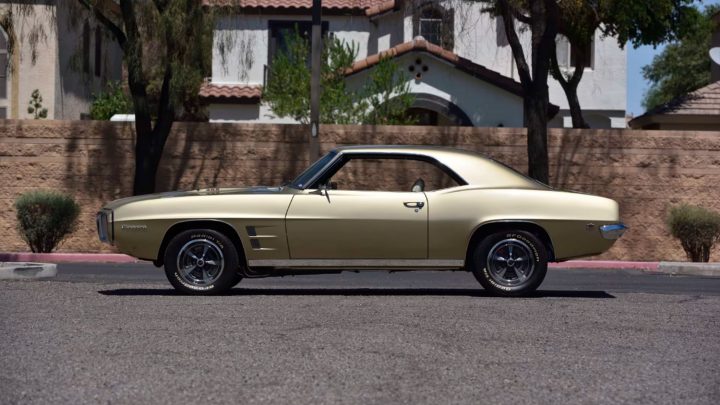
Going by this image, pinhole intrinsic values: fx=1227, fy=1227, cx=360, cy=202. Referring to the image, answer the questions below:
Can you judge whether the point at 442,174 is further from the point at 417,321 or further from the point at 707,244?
the point at 707,244

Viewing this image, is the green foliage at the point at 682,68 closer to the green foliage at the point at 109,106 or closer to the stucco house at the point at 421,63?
the stucco house at the point at 421,63

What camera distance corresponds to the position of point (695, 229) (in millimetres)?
20641

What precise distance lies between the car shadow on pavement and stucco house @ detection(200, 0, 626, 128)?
19.7 metres

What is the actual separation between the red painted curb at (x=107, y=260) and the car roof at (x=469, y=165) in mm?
7149

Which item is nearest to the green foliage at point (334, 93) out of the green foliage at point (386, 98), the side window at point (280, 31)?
the green foliage at point (386, 98)

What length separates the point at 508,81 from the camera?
36.4m

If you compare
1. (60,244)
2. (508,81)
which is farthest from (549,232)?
(508,81)

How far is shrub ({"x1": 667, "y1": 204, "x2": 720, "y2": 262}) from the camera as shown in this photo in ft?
67.5

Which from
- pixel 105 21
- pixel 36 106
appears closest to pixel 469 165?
pixel 105 21

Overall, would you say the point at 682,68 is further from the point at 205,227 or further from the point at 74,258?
the point at 205,227

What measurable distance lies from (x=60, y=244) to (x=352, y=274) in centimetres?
721

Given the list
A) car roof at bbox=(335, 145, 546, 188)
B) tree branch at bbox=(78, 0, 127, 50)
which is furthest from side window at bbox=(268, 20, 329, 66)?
car roof at bbox=(335, 145, 546, 188)

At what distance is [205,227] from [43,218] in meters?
9.47

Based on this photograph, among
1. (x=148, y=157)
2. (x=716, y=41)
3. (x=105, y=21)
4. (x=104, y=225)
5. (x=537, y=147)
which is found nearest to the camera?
Result: (x=104, y=225)
